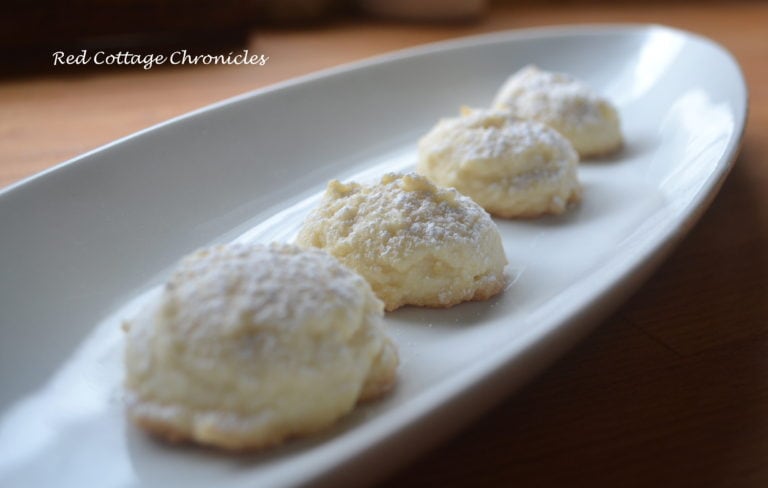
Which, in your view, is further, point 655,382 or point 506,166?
point 506,166

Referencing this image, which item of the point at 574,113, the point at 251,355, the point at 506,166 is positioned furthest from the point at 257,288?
the point at 574,113

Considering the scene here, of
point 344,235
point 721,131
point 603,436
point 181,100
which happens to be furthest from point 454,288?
point 181,100

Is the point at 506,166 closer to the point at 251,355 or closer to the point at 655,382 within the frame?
the point at 655,382

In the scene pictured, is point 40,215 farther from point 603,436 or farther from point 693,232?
point 693,232

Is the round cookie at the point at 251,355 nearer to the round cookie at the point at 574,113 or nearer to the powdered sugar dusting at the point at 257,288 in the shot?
the powdered sugar dusting at the point at 257,288

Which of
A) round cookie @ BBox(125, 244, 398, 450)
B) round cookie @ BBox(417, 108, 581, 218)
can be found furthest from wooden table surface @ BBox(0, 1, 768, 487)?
round cookie @ BBox(417, 108, 581, 218)

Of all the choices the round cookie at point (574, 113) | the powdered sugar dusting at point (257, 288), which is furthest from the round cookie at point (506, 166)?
the powdered sugar dusting at point (257, 288)

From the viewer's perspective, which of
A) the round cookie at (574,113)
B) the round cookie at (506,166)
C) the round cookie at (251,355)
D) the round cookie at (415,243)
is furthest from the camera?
the round cookie at (574,113)
